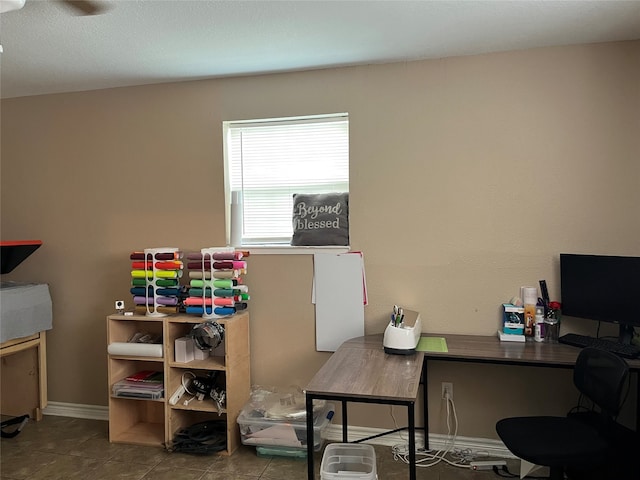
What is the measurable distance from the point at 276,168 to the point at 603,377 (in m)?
2.30

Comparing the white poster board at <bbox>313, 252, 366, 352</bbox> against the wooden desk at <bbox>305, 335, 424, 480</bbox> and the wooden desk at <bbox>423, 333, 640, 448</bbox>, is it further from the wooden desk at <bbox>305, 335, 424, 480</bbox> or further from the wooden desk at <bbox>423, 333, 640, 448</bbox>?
the wooden desk at <bbox>423, 333, 640, 448</bbox>

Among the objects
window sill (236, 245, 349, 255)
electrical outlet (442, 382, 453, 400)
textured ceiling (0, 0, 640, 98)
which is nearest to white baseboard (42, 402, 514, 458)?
electrical outlet (442, 382, 453, 400)

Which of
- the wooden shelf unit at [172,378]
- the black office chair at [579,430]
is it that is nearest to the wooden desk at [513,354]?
the black office chair at [579,430]

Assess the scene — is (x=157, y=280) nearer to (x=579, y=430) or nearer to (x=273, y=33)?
(x=273, y=33)

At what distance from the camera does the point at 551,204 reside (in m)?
2.95

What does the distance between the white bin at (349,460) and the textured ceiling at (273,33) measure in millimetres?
2155

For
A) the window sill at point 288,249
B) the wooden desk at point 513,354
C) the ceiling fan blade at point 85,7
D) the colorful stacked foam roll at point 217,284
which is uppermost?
the ceiling fan blade at point 85,7

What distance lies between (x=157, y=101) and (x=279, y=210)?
1.16 m

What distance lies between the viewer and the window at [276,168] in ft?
11.2

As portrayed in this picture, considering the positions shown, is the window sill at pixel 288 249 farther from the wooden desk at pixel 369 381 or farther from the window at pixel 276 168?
the wooden desk at pixel 369 381

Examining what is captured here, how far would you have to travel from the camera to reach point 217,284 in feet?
10.4

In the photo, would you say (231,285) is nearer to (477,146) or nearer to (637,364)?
(477,146)

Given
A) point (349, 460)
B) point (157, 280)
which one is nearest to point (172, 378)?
point (157, 280)

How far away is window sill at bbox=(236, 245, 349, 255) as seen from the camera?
3.30 meters
